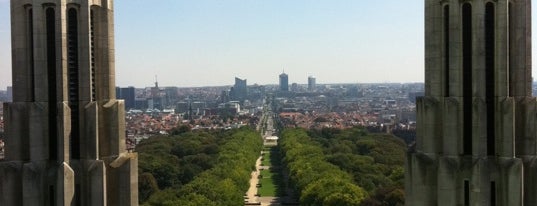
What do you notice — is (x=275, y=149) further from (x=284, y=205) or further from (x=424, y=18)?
(x=424, y=18)

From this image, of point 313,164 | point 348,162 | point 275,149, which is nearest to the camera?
point 313,164

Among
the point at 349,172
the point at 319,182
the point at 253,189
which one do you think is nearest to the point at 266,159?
the point at 253,189

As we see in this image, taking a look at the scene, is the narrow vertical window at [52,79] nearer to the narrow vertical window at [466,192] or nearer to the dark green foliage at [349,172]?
the narrow vertical window at [466,192]

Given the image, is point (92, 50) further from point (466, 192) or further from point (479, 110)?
point (466, 192)

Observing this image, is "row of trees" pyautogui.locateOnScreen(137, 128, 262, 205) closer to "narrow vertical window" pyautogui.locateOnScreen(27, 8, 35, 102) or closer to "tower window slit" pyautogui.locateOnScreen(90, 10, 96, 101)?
"tower window slit" pyautogui.locateOnScreen(90, 10, 96, 101)

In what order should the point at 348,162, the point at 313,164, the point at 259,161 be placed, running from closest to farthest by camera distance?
the point at 313,164
the point at 348,162
the point at 259,161

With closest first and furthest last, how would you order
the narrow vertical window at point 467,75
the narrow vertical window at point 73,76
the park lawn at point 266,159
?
the narrow vertical window at point 467,75
the narrow vertical window at point 73,76
the park lawn at point 266,159

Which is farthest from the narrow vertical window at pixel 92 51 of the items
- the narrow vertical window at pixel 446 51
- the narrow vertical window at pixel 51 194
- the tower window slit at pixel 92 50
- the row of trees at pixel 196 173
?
the row of trees at pixel 196 173

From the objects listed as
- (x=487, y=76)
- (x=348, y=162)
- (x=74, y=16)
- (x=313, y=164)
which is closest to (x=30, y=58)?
(x=74, y=16)

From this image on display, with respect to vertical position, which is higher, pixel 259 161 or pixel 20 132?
pixel 20 132
